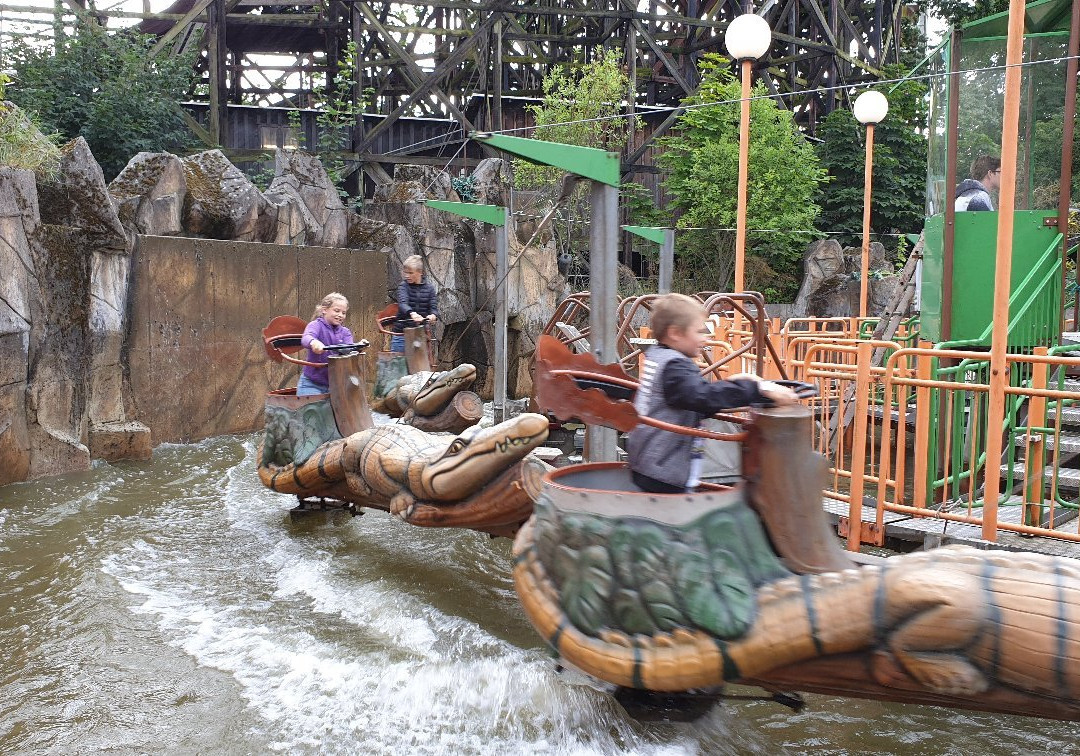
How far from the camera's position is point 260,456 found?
6727 millimetres

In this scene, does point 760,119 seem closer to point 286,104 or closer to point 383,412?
point 286,104

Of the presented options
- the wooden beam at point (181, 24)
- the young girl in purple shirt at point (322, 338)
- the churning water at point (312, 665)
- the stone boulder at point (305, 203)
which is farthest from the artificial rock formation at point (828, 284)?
the churning water at point (312, 665)

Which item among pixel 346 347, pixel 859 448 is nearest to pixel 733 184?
pixel 346 347

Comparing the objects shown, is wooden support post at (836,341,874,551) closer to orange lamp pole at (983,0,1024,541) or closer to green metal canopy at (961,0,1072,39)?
orange lamp pole at (983,0,1024,541)

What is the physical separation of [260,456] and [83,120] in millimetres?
10157

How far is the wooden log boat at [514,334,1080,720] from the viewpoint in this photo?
2.53 metres

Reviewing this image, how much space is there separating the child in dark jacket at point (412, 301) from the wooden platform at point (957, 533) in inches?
194

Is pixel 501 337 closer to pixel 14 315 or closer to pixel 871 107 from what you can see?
pixel 14 315

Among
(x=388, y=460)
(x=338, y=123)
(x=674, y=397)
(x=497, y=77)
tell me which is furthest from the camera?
(x=497, y=77)

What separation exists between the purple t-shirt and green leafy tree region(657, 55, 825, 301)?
40.8 ft

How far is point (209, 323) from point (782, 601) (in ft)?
28.7

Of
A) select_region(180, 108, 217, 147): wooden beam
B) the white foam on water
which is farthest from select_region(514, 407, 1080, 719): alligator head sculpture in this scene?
select_region(180, 108, 217, 147): wooden beam

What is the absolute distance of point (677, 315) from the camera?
3.28 meters

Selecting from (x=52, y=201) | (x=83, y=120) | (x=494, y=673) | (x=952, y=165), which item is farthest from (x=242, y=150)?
(x=494, y=673)
